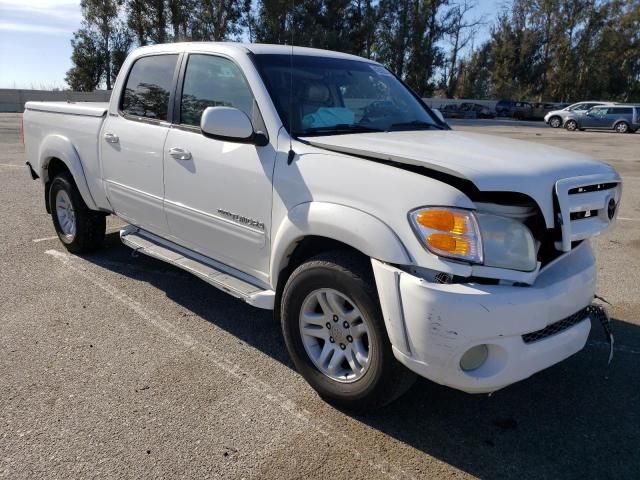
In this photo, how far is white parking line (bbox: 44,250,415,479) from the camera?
269 centimetres

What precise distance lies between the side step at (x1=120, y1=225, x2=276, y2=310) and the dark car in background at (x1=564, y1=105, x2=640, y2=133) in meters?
31.1

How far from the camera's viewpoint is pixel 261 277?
140 inches

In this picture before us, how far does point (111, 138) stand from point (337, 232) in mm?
2728

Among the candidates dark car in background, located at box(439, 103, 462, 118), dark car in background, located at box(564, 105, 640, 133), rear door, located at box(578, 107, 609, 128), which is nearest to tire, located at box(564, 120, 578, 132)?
dark car in background, located at box(564, 105, 640, 133)

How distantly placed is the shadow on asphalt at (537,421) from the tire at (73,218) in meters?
2.41

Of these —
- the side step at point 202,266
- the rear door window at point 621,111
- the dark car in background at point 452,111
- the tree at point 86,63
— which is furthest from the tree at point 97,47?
the side step at point 202,266

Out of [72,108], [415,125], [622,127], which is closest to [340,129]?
[415,125]

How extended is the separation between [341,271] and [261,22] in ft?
159

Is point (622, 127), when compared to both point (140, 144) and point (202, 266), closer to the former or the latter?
point (140, 144)

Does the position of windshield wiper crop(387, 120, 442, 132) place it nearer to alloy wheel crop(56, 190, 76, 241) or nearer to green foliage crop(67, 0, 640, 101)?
alloy wheel crop(56, 190, 76, 241)

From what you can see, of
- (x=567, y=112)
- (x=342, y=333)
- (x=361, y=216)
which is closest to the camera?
(x=361, y=216)

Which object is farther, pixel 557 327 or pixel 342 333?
pixel 342 333

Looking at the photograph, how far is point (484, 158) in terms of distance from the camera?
9.16ft

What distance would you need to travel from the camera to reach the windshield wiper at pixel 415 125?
12.7 ft
